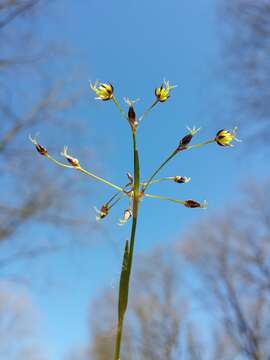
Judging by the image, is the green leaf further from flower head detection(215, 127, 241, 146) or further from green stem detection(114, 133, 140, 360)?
flower head detection(215, 127, 241, 146)

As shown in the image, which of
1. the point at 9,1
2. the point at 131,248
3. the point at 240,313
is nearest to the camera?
the point at 131,248

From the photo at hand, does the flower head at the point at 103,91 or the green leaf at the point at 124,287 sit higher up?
the flower head at the point at 103,91

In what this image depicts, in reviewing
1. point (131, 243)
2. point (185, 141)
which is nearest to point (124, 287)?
point (131, 243)

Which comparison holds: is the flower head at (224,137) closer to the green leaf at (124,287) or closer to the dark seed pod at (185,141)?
the dark seed pod at (185,141)

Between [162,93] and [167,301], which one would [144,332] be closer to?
[167,301]

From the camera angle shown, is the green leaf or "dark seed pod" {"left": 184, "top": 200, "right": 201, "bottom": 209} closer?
the green leaf

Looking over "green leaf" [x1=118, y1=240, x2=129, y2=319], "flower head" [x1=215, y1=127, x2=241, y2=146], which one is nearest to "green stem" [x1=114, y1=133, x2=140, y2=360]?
"green leaf" [x1=118, y1=240, x2=129, y2=319]

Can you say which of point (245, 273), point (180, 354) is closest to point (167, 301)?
point (180, 354)

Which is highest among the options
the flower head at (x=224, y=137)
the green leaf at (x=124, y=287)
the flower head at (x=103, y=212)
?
the flower head at (x=224, y=137)

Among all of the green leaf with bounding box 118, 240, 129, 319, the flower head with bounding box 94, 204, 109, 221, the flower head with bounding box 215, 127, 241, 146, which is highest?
the flower head with bounding box 215, 127, 241, 146

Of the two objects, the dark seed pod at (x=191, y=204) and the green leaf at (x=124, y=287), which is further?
the dark seed pod at (x=191, y=204)

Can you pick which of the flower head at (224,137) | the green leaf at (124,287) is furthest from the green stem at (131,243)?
the flower head at (224,137)
